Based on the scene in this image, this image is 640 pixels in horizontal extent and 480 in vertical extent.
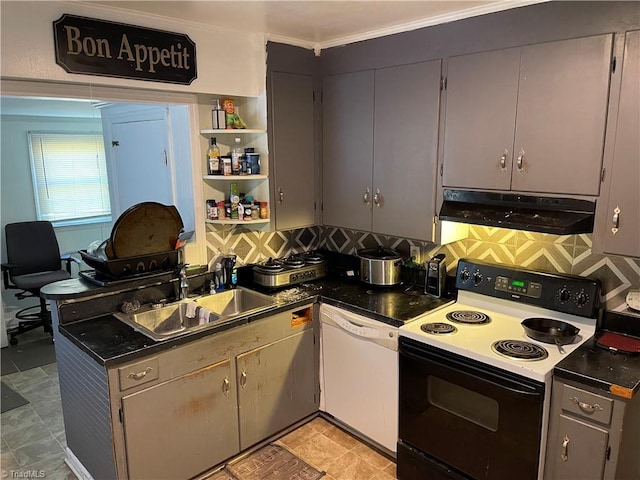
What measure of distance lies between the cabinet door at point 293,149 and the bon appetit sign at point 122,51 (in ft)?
1.77

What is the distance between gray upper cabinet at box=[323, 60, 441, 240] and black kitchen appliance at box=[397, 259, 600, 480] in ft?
1.64

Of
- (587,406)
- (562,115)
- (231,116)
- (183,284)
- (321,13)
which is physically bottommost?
(587,406)

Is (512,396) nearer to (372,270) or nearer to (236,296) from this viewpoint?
(372,270)

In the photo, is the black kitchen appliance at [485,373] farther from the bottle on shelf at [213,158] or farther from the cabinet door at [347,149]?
the bottle on shelf at [213,158]

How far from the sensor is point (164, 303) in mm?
2533

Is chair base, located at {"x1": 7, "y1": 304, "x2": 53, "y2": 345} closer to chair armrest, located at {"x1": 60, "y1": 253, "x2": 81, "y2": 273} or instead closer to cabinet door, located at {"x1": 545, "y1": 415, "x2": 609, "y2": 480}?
chair armrest, located at {"x1": 60, "y1": 253, "x2": 81, "y2": 273}

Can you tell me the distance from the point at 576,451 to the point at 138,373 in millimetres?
1846

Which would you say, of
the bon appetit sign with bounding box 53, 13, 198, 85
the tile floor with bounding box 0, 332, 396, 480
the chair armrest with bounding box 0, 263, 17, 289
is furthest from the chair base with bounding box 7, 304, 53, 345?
the bon appetit sign with bounding box 53, 13, 198, 85

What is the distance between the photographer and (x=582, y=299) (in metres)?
2.10

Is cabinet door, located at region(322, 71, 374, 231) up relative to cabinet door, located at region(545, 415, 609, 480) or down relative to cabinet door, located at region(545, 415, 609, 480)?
up

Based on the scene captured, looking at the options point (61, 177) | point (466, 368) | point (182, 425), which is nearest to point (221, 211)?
point (182, 425)

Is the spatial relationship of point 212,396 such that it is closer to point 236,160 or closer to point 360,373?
point 360,373

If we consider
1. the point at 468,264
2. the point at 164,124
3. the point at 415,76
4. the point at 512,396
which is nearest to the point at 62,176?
the point at 164,124

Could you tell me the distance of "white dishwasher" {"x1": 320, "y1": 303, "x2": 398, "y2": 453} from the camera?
Result: 2.38 meters
